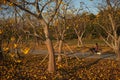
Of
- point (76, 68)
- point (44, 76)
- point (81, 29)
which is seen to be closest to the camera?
point (44, 76)

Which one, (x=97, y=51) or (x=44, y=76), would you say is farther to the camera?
(x=97, y=51)

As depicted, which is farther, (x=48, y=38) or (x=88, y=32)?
(x=88, y=32)

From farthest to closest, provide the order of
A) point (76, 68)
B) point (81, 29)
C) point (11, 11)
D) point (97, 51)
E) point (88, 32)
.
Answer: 1. point (88, 32)
2. point (81, 29)
3. point (97, 51)
4. point (11, 11)
5. point (76, 68)

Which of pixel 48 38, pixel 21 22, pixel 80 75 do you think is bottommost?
pixel 80 75

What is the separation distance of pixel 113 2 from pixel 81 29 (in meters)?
24.0

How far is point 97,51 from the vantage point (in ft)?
85.9

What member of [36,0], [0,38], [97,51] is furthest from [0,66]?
[97,51]

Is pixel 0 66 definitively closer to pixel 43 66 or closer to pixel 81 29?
pixel 43 66

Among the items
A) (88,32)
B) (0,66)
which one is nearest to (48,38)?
(0,66)

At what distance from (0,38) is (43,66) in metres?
4.27

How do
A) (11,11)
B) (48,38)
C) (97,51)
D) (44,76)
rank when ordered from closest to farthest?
(44,76)
(48,38)
(11,11)
(97,51)

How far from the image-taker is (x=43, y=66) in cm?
1745

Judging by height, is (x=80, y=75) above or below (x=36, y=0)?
below

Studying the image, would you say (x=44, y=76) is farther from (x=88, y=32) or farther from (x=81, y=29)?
(x=88, y=32)
